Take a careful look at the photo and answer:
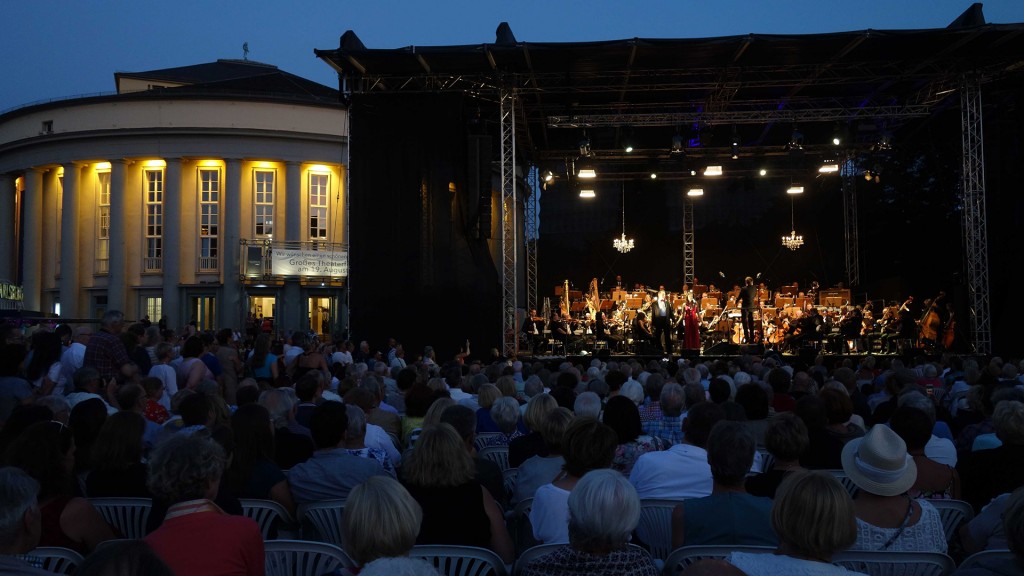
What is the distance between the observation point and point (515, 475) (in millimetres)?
5430

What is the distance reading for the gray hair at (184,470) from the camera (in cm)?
335

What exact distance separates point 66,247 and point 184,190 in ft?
18.3

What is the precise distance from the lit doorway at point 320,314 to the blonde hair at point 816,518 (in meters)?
33.1

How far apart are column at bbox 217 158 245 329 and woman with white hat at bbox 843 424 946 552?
108 feet

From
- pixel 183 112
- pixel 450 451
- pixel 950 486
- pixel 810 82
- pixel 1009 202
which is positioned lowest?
pixel 950 486

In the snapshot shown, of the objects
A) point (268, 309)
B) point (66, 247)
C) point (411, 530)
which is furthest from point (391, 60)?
point (66, 247)

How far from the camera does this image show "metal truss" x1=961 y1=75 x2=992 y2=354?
58.8ft

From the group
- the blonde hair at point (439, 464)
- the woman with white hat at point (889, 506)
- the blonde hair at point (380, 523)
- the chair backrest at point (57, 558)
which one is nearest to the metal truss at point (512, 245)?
the blonde hair at point (439, 464)

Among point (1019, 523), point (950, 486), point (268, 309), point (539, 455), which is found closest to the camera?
point (1019, 523)

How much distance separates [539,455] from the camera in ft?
17.6

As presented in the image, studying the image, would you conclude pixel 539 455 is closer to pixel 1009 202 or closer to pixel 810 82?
pixel 810 82

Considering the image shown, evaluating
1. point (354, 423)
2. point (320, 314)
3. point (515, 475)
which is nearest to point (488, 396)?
point (515, 475)

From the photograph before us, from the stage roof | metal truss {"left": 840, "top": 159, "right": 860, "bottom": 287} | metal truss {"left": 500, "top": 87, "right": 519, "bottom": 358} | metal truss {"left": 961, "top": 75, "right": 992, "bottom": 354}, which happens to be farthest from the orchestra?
the stage roof

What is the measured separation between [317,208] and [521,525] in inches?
1289
